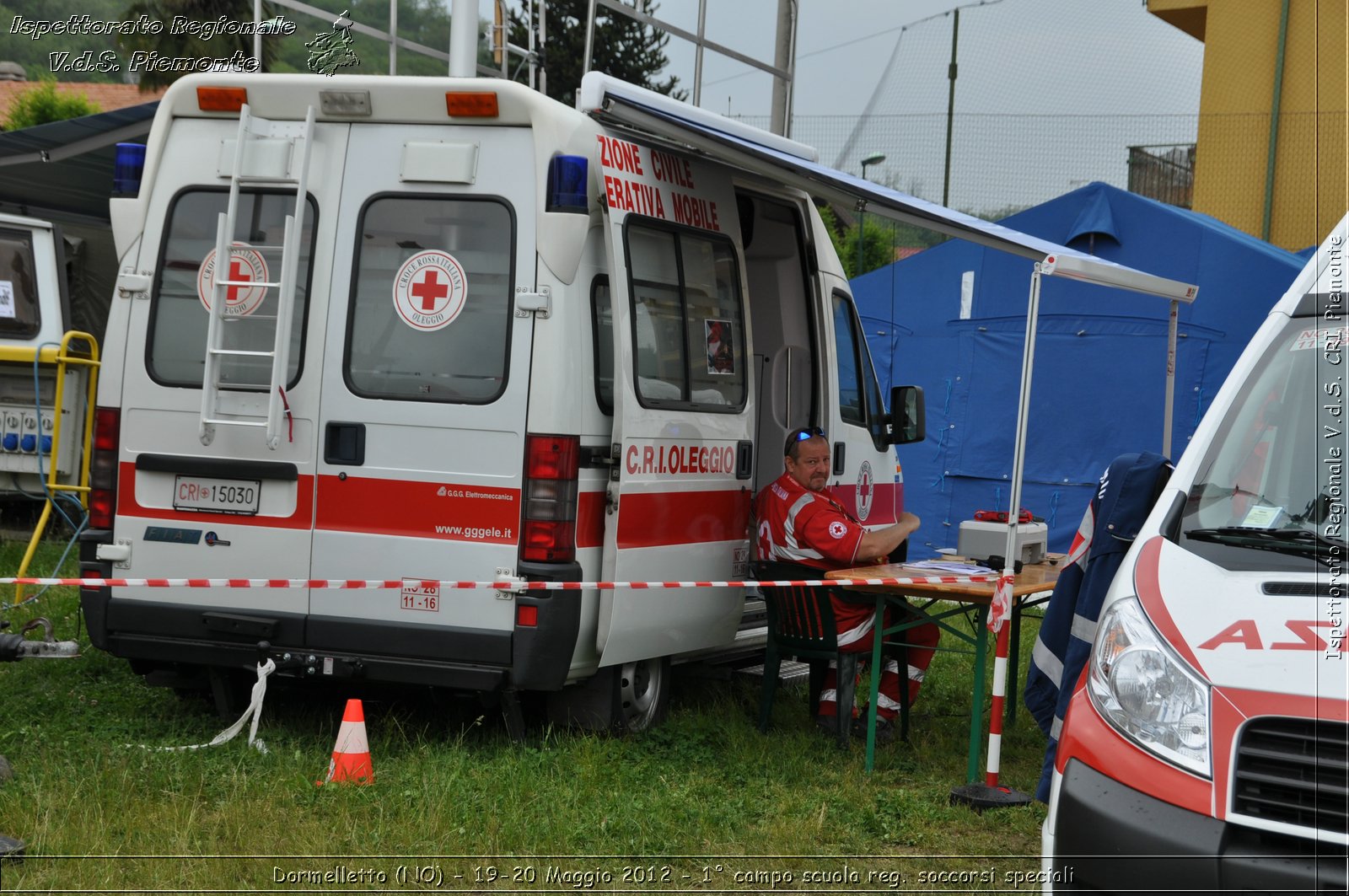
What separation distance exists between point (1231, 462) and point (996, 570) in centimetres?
234

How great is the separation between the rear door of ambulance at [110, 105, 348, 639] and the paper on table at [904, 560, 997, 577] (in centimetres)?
268

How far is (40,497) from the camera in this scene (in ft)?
29.6

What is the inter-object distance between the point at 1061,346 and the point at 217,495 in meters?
8.27

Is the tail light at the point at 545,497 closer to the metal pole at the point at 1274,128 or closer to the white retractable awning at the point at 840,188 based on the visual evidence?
the white retractable awning at the point at 840,188

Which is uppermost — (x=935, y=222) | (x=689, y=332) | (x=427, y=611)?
(x=935, y=222)

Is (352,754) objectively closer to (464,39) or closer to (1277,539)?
(1277,539)

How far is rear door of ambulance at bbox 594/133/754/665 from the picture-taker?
5.65m

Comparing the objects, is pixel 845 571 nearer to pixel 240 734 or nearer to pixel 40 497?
pixel 240 734

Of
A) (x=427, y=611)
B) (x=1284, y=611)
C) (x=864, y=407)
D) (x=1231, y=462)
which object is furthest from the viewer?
(x=864, y=407)

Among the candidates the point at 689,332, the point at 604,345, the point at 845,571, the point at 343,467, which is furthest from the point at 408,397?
the point at 845,571

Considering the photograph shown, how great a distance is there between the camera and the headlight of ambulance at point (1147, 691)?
3260 mm

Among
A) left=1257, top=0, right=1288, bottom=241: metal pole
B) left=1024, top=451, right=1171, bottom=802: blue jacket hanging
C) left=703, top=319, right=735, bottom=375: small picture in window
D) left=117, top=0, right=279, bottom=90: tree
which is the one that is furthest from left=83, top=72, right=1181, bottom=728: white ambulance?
left=117, top=0, right=279, bottom=90: tree

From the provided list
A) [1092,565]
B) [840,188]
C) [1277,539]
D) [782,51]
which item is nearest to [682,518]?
[840,188]

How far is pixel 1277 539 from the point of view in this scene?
3.61 m
